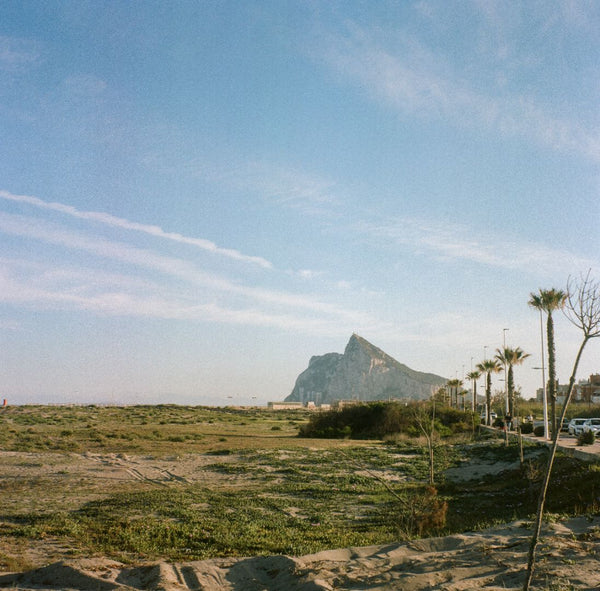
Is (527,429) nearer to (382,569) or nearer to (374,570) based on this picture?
(382,569)

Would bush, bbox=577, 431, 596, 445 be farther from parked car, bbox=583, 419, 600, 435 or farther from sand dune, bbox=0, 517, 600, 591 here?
sand dune, bbox=0, 517, 600, 591

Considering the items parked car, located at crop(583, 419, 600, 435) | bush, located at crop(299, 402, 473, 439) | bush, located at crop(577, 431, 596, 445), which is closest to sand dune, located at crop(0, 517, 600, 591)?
bush, located at crop(577, 431, 596, 445)

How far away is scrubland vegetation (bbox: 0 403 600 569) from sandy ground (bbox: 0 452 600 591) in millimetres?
1726

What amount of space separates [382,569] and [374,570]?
0.53 feet

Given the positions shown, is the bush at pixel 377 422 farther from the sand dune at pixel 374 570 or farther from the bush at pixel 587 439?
the sand dune at pixel 374 570

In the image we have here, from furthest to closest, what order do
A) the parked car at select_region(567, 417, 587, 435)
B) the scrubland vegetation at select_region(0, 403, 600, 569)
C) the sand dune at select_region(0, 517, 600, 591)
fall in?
the parked car at select_region(567, 417, 587, 435)
the scrubland vegetation at select_region(0, 403, 600, 569)
the sand dune at select_region(0, 517, 600, 591)

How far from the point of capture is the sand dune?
328 inches

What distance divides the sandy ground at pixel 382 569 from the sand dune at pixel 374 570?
2cm

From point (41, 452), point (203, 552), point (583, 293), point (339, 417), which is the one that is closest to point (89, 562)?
point (203, 552)

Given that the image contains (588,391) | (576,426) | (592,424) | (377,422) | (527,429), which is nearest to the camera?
(592,424)

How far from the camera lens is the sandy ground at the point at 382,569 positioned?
837 cm

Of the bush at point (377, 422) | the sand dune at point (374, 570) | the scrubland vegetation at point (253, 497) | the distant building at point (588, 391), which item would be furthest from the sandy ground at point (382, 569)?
the distant building at point (588, 391)

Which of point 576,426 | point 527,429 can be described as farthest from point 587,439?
point 527,429

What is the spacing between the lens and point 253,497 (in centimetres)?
2067
